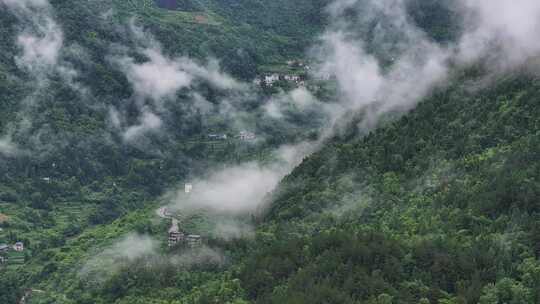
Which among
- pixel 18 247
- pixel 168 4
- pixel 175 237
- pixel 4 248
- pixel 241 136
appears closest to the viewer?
pixel 175 237

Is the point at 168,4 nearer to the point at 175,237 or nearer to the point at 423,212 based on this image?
the point at 175,237

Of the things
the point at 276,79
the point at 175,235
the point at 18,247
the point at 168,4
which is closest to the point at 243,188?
the point at 175,235

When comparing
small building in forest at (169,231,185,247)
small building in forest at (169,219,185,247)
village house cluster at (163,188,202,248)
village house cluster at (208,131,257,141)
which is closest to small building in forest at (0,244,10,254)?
village house cluster at (163,188,202,248)

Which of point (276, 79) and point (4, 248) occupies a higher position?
point (276, 79)

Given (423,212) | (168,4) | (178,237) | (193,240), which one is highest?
(168,4)

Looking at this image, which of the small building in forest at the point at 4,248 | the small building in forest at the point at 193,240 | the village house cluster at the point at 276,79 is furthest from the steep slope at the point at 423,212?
the village house cluster at the point at 276,79

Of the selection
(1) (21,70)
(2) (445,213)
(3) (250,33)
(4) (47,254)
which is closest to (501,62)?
(2) (445,213)

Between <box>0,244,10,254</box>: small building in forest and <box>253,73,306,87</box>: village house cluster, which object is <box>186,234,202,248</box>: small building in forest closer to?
<box>0,244,10,254</box>: small building in forest

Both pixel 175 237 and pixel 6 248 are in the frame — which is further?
pixel 6 248

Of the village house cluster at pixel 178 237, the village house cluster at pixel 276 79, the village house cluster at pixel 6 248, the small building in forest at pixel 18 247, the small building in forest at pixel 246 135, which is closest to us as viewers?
the village house cluster at pixel 178 237

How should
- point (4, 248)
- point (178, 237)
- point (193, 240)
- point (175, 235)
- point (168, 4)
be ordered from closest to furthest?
1. point (193, 240)
2. point (178, 237)
3. point (175, 235)
4. point (4, 248)
5. point (168, 4)

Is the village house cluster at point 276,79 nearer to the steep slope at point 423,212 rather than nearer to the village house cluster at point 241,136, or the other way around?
the village house cluster at point 241,136
